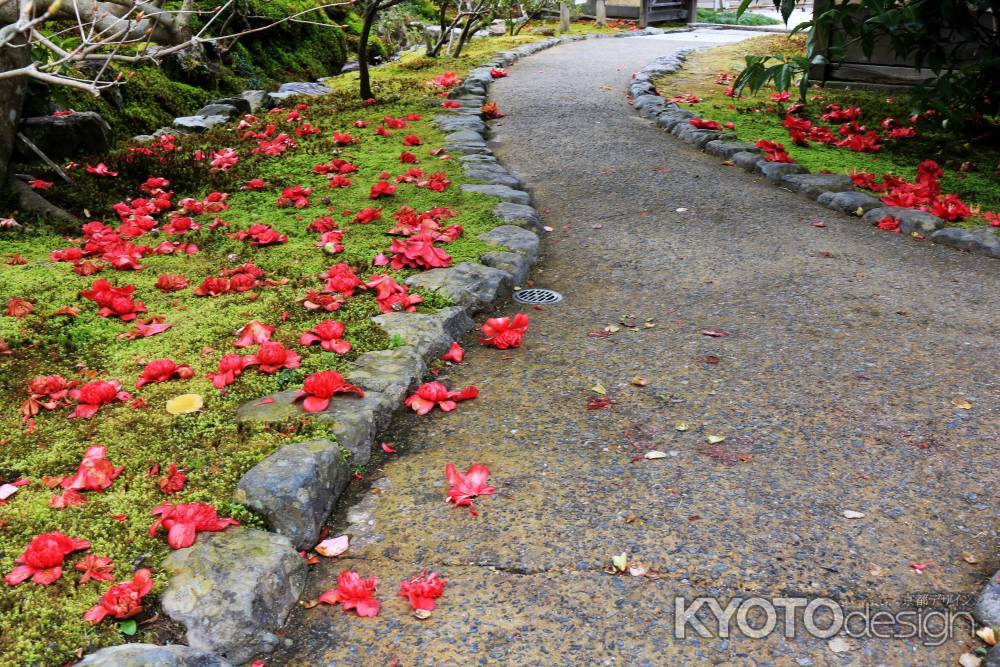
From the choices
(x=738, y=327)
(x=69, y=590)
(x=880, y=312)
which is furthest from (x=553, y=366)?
(x=69, y=590)

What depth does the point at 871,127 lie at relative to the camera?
7105 mm

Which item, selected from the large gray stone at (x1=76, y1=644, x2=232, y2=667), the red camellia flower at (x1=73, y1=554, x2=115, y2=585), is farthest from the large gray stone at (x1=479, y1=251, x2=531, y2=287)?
the large gray stone at (x1=76, y1=644, x2=232, y2=667)

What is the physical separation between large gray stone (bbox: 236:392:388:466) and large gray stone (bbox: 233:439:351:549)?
0.13 metres

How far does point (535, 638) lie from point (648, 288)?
8.28ft

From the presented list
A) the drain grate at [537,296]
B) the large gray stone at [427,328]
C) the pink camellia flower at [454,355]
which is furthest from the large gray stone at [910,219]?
the pink camellia flower at [454,355]

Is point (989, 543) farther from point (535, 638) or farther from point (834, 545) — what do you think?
point (535, 638)

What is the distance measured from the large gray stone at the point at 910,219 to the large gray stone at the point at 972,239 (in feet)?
0.23

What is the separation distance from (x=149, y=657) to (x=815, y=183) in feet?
17.2

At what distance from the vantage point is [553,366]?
3430 mm

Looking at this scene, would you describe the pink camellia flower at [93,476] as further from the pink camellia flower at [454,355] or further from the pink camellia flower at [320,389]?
the pink camellia flower at [454,355]

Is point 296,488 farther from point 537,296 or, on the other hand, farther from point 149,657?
point 537,296

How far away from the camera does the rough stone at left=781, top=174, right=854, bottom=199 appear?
5551 millimetres

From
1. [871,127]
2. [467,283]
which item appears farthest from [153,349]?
[871,127]

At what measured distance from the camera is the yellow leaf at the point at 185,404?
2830mm
